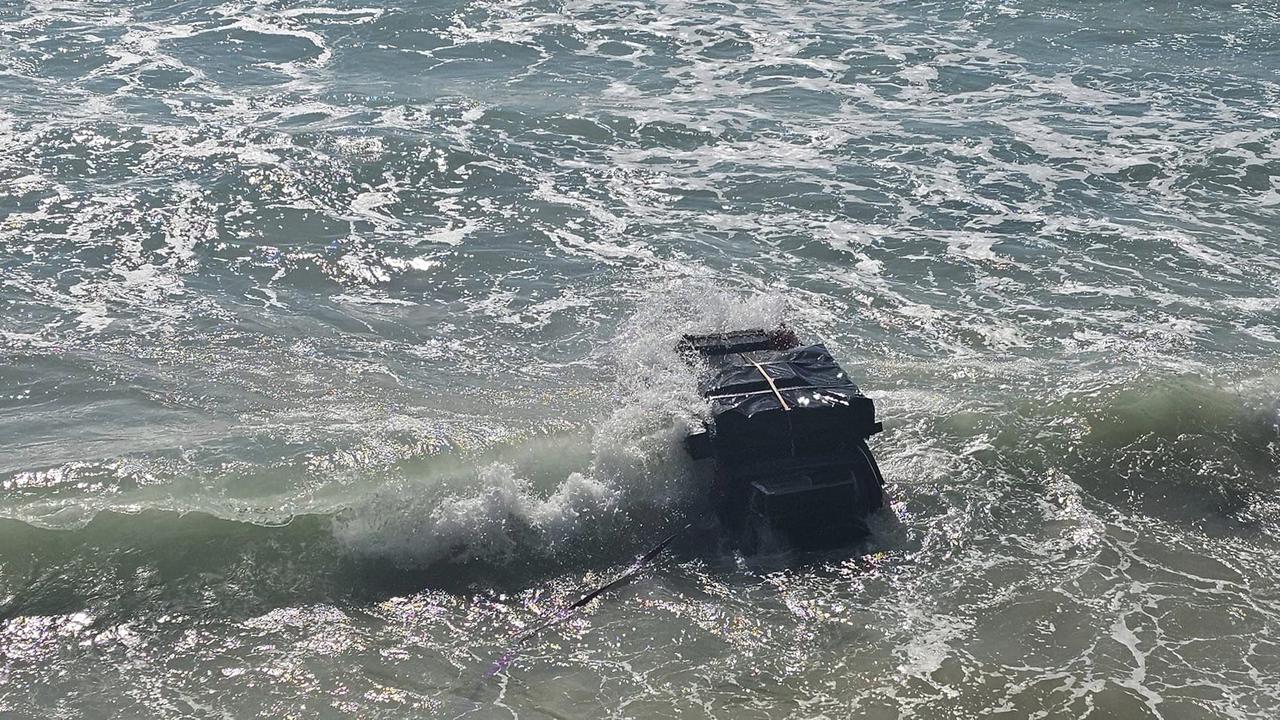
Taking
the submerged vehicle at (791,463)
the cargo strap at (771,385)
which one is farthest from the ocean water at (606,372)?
the cargo strap at (771,385)

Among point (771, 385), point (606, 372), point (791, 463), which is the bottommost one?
point (606, 372)

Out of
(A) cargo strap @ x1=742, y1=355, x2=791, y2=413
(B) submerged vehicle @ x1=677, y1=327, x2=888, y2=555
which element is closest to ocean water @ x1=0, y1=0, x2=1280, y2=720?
(B) submerged vehicle @ x1=677, y1=327, x2=888, y2=555

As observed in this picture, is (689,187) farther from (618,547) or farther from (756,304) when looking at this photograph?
(618,547)

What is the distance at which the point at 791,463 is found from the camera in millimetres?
8836

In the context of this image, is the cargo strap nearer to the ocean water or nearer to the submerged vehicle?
the submerged vehicle

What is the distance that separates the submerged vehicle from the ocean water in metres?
0.22

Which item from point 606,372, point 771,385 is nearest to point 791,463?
point 771,385

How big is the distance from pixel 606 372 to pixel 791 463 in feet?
10.9

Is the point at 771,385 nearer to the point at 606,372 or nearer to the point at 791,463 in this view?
the point at 791,463

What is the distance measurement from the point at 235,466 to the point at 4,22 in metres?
19.5

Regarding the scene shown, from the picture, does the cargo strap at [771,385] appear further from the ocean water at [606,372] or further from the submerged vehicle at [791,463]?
the ocean water at [606,372]

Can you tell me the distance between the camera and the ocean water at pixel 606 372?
7.67 m

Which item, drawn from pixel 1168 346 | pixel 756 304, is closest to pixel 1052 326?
pixel 1168 346

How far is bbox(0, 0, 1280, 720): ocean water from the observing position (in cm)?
767
